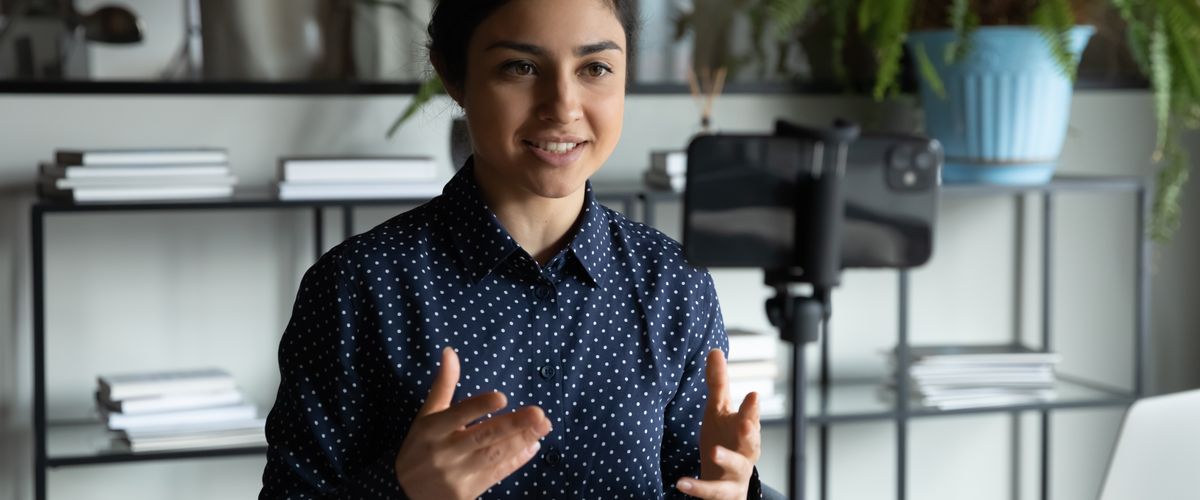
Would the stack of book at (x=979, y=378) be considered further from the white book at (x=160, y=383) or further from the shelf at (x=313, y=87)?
the white book at (x=160, y=383)

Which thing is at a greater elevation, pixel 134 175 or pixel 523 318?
pixel 134 175

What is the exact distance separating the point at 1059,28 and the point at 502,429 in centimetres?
166

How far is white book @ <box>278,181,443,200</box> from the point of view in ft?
7.70

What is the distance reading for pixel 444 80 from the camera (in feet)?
4.64

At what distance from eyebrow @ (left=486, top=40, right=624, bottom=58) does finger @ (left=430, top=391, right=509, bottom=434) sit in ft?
1.15

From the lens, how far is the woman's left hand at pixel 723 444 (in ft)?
3.99

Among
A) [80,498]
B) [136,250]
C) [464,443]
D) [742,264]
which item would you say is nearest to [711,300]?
[464,443]

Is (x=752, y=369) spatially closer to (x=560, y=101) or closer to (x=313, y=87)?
(x=313, y=87)

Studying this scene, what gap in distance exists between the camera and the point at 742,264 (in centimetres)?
96

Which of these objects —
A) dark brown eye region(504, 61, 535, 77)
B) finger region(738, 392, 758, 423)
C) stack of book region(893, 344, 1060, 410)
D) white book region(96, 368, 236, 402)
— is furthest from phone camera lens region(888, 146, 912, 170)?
stack of book region(893, 344, 1060, 410)

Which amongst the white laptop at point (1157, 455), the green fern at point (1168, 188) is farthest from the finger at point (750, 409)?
the green fern at point (1168, 188)

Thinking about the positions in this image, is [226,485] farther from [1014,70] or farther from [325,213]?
[1014,70]

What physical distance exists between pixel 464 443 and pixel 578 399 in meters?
0.27

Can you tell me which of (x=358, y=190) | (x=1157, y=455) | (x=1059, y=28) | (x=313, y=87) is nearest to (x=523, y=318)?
(x=1157, y=455)
